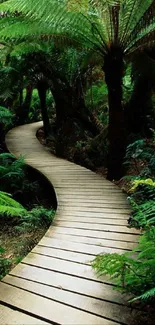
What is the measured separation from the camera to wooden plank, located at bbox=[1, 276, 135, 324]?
1.82m

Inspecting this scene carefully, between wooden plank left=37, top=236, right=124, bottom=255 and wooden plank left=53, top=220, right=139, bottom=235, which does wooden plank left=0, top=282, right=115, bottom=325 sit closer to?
wooden plank left=37, top=236, right=124, bottom=255

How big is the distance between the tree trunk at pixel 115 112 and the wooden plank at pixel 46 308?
12.1 ft

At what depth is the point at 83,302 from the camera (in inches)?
78.2

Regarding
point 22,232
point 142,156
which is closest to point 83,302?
point 22,232

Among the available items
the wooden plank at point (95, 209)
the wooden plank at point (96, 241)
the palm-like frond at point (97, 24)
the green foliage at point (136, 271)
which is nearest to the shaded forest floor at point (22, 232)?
the wooden plank at point (95, 209)

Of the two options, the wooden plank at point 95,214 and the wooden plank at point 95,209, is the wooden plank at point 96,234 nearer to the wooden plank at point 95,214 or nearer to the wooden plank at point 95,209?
the wooden plank at point 95,214

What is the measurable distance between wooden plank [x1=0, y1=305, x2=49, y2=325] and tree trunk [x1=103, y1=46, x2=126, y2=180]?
3.91m

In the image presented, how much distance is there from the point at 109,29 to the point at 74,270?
151 inches

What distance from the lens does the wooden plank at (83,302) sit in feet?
5.96

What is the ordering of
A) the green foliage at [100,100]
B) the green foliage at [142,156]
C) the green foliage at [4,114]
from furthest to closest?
the green foliage at [100,100] < the green foliage at [4,114] < the green foliage at [142,156]

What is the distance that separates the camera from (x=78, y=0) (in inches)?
151

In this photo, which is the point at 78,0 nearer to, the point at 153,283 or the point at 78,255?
the point at 78,255

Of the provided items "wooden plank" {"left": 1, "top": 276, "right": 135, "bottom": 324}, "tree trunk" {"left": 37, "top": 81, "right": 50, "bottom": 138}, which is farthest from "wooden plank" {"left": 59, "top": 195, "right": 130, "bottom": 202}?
"tree trunk" {"left": 37, "top": 81, "right": 50, "bottom": 138}

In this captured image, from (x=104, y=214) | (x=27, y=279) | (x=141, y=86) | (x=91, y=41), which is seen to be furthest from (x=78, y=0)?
(x=141, y=86)
